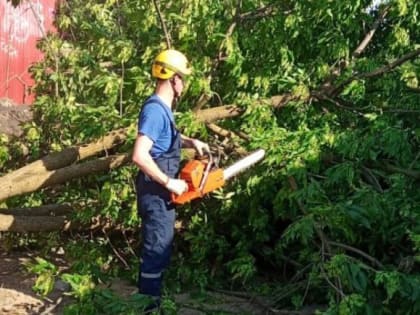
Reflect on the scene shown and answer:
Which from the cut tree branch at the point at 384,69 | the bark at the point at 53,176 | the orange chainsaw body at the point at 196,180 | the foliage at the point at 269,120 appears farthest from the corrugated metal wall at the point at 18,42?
the orange chainsaw body at the point at 196,180

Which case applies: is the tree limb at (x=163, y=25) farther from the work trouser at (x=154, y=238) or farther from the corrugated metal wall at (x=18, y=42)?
the corrugated metal wall at (x=18, y=42)

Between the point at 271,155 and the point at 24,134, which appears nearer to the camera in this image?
the point at 271,155

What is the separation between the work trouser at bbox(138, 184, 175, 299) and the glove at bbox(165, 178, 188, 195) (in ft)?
0.55

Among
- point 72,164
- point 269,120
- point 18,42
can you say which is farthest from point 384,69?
point 18,42

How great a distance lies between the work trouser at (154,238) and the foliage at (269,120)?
2.21ft

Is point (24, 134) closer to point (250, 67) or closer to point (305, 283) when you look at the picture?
point (250, 67)

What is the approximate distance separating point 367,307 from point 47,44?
11.4 feet

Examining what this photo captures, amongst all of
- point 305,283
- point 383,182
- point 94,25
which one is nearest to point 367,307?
point 305,283

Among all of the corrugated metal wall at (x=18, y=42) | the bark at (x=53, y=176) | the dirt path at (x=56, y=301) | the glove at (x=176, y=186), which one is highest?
the corrugated metal wall at (x=18, y=42)

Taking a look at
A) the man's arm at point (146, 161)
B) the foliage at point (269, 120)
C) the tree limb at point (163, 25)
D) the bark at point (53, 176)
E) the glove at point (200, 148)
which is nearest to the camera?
the man's arm at point (146, 161)

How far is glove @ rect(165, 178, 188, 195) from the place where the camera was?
3783 millimetres

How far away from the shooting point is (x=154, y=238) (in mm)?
3992

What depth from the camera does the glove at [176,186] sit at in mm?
3783

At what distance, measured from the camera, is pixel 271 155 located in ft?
14.8
